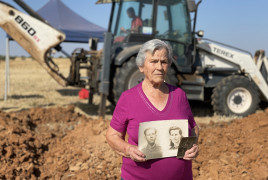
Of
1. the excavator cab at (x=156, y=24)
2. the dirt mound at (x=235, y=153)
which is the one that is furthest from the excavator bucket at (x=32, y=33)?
the dirt mound at (x=235, y=153)

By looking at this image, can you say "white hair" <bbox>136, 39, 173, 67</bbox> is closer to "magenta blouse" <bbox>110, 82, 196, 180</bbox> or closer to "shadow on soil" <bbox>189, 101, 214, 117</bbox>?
"magenta blouse" <bbox>110, 82, 196, 180</bbox>

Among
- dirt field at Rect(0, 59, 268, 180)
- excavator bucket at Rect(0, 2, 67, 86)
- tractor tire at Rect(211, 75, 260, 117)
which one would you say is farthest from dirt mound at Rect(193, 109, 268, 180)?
excavator bucket at Rect(0, 2, 67, 86)

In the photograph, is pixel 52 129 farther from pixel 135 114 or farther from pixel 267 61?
pixel 267 61

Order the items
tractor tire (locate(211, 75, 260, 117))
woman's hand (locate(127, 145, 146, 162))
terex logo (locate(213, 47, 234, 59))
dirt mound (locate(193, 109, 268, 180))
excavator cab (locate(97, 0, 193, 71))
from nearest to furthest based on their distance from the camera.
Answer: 1. woman's hand (locate(127, 145, 146, 162))
2. dirt mound (locate(193, 109, 268, 180))
3. excavator cab (locate(97, 0, 193, 71))
4. tractor tire (locate(211, 75, 260, 117))
5. terex logo (locate(213, 47, 234, 59))

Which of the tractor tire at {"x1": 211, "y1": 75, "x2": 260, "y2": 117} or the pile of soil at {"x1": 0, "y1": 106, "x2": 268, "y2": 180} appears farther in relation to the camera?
the tractor tire at {"x1": 211, "y1": 75, "x2": 260, "y2": 117}

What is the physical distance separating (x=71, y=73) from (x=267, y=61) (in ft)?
16.8

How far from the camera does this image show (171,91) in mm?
1996

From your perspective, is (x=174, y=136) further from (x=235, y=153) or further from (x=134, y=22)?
(x=134, y=22)

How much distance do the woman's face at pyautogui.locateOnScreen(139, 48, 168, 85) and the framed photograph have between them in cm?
30

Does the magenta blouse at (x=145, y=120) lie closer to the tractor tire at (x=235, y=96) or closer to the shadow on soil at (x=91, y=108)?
the tractor tire at (x=235, y=96)

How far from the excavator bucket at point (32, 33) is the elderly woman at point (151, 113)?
17.2ft

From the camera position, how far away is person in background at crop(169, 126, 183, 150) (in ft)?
5.82

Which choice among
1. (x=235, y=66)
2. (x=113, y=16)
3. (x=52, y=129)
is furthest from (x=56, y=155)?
(x=235, y=66)

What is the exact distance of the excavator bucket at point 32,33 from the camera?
682cm
